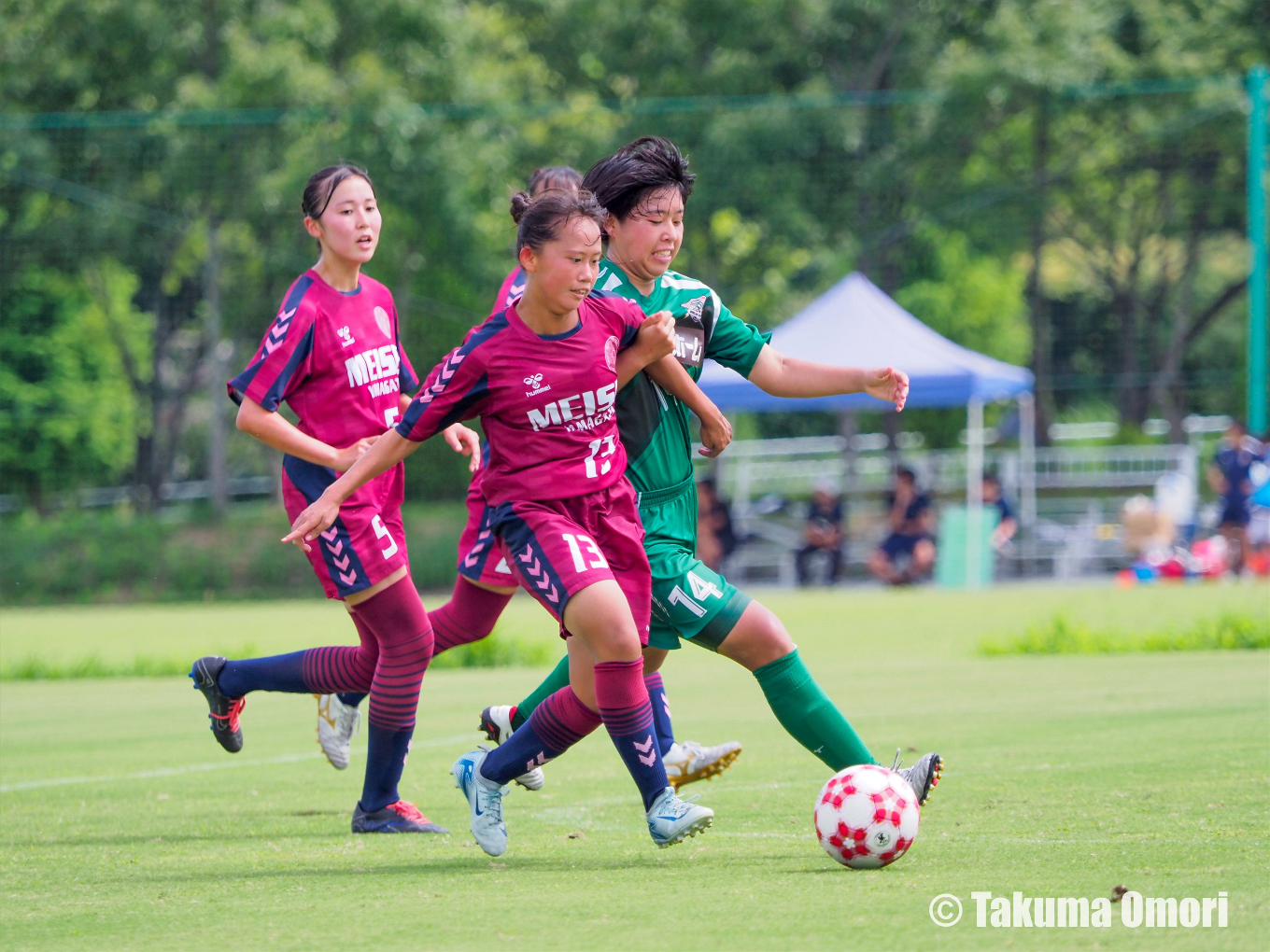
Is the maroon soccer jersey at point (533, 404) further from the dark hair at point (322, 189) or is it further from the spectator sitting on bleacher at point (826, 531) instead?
the spectator sitting on bleacher at point (826, 531)

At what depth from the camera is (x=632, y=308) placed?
14.9 feet

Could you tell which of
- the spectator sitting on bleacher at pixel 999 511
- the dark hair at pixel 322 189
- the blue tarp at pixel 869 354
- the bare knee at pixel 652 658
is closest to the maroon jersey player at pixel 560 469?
the bare knee at pixel 652 658

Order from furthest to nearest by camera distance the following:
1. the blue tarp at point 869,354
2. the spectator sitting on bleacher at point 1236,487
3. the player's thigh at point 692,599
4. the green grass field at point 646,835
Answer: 1. the spectator sitting on bleacher at point 1236,487
2. the blue tarp at point 869,354
3. the player's thigh at point 692,599
4. the green grass field at point 646,835

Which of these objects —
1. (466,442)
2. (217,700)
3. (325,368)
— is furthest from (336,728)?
(325,368)

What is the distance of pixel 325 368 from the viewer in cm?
517

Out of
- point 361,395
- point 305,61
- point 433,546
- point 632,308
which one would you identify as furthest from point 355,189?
point 305,61

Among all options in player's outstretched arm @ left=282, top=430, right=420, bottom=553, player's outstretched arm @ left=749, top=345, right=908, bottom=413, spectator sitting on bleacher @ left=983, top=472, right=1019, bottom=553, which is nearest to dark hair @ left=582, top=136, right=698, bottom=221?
player's outstretched arm @ left=749, top=345, right=908, bottom=413

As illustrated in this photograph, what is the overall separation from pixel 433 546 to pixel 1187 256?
1287cm

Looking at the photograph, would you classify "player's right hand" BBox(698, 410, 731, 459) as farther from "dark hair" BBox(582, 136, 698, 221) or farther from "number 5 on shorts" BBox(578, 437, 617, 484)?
"dark hair" BBox(582, 136, 698, 221)

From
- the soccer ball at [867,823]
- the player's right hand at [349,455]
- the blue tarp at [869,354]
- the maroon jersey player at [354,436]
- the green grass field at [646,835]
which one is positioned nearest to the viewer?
the green grass field at [646,835]

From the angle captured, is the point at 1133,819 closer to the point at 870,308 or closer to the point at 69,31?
the point at 870,308

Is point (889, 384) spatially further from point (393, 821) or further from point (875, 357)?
point (875, 357)

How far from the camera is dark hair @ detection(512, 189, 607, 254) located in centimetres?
430

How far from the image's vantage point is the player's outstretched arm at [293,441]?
490 centimetres
